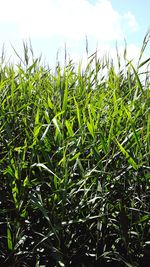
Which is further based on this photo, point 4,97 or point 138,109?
point 4,97

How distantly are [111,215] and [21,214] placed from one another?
332 mm

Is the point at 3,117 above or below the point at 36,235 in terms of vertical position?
above

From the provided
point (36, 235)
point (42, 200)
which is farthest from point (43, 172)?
point (36, 235)

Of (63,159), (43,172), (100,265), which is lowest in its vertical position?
(100,265)

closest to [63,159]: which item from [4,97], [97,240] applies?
[97,240]

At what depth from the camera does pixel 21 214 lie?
1.50 metres

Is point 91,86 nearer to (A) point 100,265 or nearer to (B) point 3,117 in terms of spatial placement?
(B) point 3,117

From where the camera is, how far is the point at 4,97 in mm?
2025

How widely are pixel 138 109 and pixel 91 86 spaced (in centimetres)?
50

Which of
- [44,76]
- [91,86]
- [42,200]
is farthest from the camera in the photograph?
[44,76]

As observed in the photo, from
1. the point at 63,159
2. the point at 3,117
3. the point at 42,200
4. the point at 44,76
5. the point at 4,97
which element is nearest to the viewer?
the point at 63,159

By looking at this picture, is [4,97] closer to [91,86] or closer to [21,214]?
[91,86]

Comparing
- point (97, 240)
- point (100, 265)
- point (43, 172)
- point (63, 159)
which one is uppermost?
point (63, 159)

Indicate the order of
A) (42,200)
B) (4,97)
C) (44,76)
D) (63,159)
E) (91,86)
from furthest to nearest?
(44,76), (91,86), (4,97), (42,200), (63,159)
